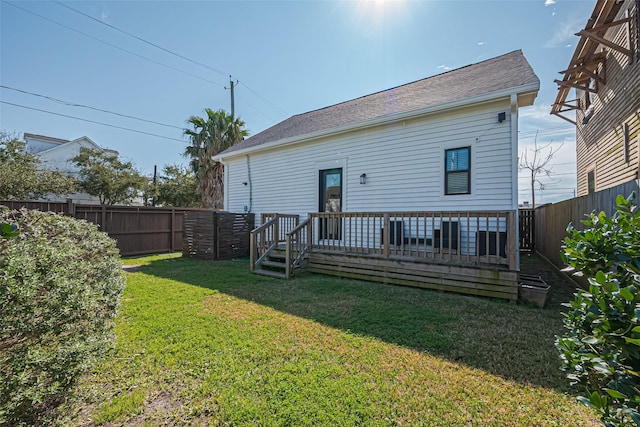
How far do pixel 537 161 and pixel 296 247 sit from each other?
15585 mm

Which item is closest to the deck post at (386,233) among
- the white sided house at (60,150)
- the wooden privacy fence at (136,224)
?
the wooden privacy fence at (136,224)

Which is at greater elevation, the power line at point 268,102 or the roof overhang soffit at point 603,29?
the power line at point 268,102

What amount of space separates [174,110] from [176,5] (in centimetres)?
966

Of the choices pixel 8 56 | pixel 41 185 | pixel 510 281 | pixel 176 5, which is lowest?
pixel 510 281

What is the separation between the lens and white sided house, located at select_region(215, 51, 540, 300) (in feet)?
16.5

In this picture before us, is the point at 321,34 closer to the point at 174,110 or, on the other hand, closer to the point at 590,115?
the point at 590,115

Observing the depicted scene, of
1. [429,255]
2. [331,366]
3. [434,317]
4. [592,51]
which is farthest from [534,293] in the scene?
[592,51]

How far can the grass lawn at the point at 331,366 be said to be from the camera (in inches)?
77.2

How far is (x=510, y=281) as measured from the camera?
4.39 metres

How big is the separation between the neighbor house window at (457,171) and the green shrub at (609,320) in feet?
15.9

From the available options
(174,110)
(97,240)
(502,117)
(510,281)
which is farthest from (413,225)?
(174,110)

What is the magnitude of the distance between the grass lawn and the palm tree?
1230 centimetres

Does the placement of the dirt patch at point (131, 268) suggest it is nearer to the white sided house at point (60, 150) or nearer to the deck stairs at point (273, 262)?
the deck stairs at point (273, 262)

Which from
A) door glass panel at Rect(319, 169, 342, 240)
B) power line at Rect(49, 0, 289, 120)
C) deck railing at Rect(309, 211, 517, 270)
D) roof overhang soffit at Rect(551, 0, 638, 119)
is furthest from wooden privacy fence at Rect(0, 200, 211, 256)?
roof overhang soffit at Rect(551, 0, 638, 119)
